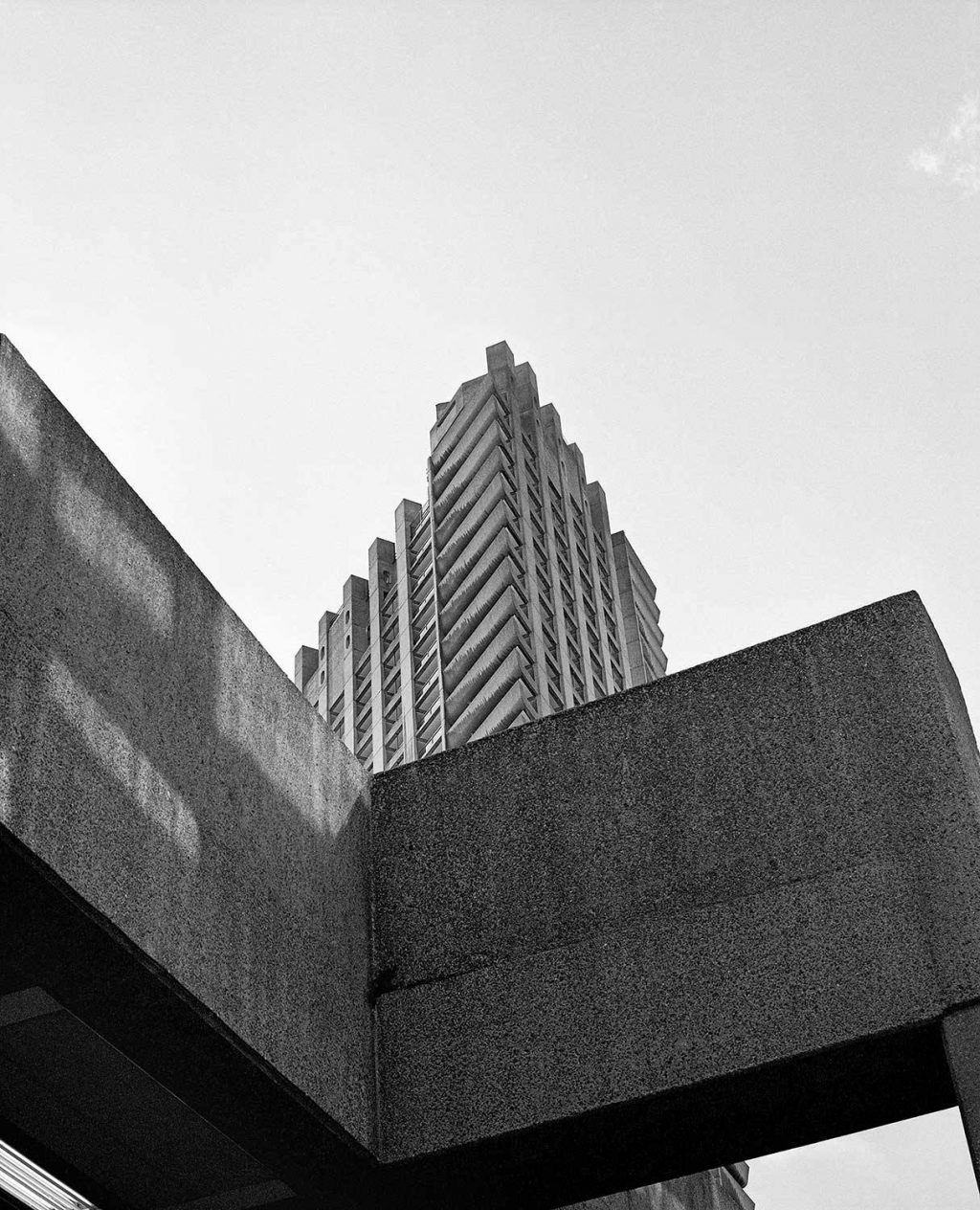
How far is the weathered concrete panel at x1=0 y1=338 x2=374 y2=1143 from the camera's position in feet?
17.4

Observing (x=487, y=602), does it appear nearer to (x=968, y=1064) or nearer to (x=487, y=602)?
(x=487, y=602)

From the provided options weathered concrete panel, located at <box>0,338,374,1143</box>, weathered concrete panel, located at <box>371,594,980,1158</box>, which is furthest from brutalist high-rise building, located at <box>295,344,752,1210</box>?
weathered concrete panel, located at <box>0,338,374,1143</box>

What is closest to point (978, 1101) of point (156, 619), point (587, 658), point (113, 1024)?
point (113, 1024)

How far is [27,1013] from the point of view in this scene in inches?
227

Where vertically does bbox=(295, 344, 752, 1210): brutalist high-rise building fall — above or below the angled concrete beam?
above

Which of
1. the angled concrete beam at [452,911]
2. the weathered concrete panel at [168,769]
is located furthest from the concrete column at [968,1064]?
the weathered concrete panel at [168,769]

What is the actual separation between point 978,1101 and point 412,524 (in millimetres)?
80603

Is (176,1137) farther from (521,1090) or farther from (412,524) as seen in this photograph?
(412,524)

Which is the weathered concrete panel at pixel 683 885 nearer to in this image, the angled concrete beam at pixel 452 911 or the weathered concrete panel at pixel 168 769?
the angled concrete beam at pixel 452 911

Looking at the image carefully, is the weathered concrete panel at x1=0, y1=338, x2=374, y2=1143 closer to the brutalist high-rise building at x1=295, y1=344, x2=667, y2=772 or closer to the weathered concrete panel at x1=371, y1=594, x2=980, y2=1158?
the weathered concrete panel at x1=371, y1=594, x2=980, y2=1158

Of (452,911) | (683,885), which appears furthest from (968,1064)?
(452,911)

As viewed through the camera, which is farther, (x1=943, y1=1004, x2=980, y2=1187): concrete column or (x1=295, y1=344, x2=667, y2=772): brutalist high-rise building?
(x1=295, y1=344, x2=667, y2=772): brutalist high-rise building

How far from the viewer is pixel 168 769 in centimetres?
596

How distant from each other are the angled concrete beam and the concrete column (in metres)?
0.01
